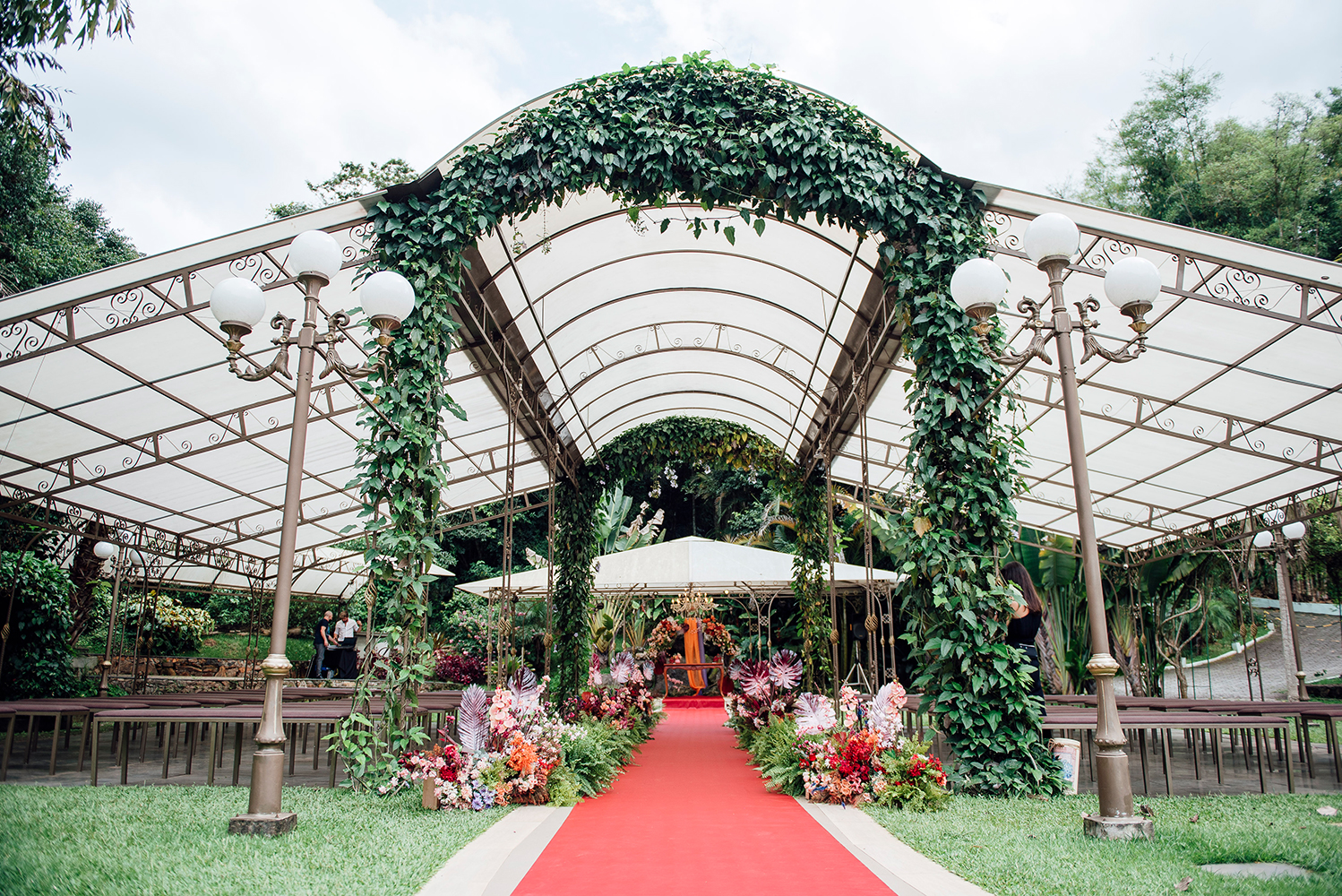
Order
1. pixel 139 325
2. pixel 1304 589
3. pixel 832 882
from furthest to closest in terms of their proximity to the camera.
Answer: pixel 1304 589 < pixel 139 325 < pixel 832 882

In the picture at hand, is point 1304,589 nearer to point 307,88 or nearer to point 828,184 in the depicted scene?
point 828,184

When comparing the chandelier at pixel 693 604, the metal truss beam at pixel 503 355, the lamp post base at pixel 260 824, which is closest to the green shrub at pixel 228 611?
the chandelier at pixel 693 604

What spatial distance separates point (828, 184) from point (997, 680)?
4.20 m

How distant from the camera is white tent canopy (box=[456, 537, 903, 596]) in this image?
1176cm

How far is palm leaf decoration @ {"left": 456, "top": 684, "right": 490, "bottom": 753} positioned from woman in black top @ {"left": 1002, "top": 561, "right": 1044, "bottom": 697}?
410cm

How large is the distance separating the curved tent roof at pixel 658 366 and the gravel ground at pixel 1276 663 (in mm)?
7216

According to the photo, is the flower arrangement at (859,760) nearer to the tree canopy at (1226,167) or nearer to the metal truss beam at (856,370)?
the metal truss beam at (856,370)

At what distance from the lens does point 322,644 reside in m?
16.4

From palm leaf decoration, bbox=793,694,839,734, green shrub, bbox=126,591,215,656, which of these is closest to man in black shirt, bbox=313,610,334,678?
green shrub, bbox=126,591,215,656

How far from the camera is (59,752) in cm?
908

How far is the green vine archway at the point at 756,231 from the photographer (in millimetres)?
5844

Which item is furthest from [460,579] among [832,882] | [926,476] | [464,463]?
[832,882]

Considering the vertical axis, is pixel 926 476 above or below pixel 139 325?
below

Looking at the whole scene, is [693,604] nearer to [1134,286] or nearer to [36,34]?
[1134,286]
